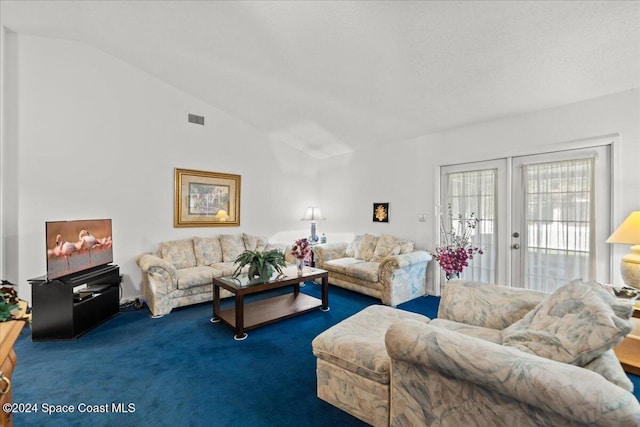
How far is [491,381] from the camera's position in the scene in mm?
1128

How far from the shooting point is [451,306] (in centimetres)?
230

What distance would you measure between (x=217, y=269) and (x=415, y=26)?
3717mm

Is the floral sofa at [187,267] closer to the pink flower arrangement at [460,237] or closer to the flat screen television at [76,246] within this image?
the flat screen television at [76,246]

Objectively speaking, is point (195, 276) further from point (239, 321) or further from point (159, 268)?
point (239, 321)

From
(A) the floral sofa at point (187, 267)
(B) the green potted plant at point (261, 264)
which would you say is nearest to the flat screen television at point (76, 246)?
(A) the floral sofa at point (187, 267)

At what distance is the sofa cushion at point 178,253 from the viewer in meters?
4.15

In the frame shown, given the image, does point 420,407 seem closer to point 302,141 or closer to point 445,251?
point 445,251

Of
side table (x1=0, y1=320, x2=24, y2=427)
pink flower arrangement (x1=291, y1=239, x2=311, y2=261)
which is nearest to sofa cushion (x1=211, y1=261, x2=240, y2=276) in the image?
pink flower arrangement (x1=291, y1=239, x2=311, y2=261)

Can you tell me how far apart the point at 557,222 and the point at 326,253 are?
319 centimetres

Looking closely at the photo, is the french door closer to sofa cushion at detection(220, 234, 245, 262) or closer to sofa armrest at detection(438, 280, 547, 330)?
sofa armrest at detection(438, 280, 547, 330)

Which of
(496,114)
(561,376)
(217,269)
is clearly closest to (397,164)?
(496,114)

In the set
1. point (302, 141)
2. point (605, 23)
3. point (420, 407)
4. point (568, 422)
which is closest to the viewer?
point (568, 422)

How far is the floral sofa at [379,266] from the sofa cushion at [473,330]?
164 cm

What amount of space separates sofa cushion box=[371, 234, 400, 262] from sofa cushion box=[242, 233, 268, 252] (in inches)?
77.8
